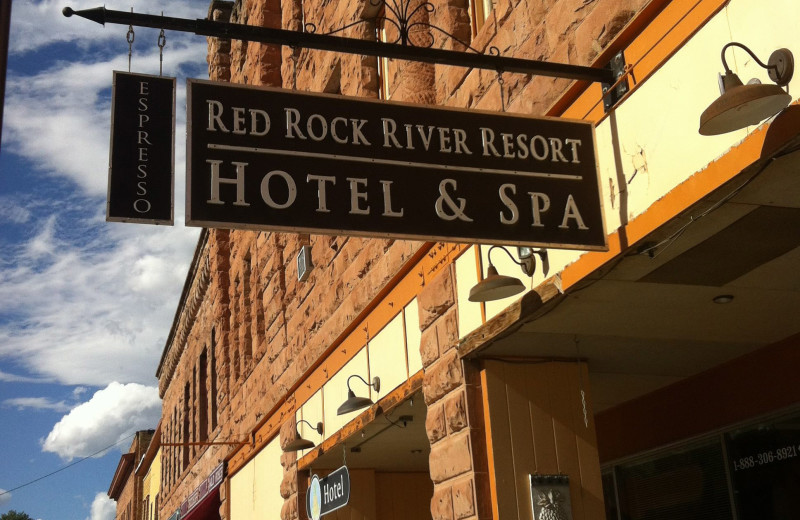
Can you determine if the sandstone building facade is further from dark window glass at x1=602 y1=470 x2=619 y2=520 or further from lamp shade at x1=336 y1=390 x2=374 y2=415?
lamp shade at x1=336 y1=390 x2=374 y2=415

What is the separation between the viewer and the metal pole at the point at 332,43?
5.56m

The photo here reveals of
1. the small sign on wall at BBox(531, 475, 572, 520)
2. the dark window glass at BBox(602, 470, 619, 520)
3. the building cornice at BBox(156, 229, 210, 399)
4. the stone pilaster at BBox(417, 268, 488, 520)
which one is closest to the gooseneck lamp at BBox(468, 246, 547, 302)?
the stone pilaster at BBox(417, 268, 488, 520)

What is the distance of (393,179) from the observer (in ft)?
18.2

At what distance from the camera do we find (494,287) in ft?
20.2

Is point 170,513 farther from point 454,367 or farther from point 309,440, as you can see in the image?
point 454,367

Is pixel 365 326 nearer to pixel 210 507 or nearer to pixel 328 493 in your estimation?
pixel 328 493

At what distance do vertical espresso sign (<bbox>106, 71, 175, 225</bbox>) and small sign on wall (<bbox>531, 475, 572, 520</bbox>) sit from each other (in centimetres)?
317

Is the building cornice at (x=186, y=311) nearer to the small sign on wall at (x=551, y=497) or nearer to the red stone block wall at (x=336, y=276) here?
the red stone block wall at (x=336, y=276)

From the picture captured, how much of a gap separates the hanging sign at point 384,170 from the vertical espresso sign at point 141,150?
15.1 inches

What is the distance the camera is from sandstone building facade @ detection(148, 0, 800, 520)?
5.31m

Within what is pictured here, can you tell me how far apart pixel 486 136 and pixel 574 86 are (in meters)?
0.87

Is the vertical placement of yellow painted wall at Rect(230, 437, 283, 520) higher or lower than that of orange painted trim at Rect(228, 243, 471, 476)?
lower

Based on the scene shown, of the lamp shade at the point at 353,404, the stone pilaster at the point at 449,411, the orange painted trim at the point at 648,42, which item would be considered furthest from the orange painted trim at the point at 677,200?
the lamp shade at the point at 353,404

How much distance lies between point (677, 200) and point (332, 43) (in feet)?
7.15
